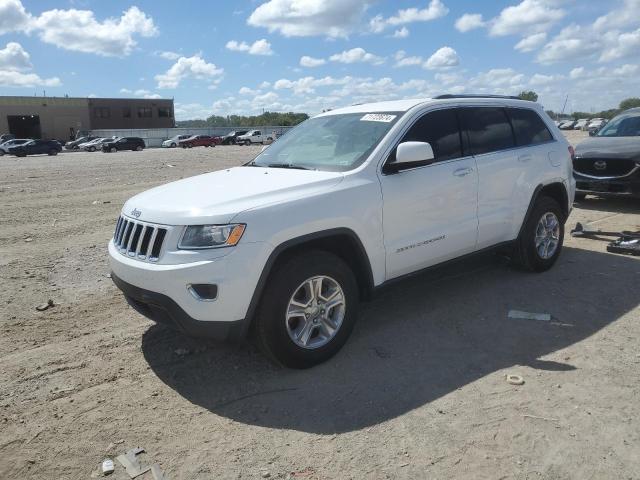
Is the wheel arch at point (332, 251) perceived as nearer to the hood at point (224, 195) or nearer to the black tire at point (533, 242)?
the hood at point (224, 195)

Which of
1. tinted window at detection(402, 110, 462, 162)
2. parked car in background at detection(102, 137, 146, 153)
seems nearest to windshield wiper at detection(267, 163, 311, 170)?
tinted window at detection(402, 110, 462, 162)

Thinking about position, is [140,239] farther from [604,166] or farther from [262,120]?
[262,120]

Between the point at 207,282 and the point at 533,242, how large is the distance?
12.5 feet

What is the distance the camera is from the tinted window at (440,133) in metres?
4.53

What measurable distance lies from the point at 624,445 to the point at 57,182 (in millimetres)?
17570

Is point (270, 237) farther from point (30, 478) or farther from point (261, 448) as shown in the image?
point (30, 478)

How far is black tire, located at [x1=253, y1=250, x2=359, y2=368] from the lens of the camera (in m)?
3.55

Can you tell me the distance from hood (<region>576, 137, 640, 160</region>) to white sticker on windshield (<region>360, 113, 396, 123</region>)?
20.0 ft

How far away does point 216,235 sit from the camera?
11.1 ft

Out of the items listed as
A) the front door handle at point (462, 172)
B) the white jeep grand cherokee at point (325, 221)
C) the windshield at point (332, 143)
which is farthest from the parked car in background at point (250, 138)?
the front door handle at point (462, 172)

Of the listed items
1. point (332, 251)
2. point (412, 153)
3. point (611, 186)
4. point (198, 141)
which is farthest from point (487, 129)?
point (198, 141)

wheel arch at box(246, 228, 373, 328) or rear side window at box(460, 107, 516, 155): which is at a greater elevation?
rear side window at box(460, 107, 516, 155)

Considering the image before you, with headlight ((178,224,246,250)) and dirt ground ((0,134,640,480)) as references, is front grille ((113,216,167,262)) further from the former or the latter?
→ dirt ground ((0,134,640,480))

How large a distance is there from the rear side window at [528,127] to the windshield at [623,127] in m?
4.87
